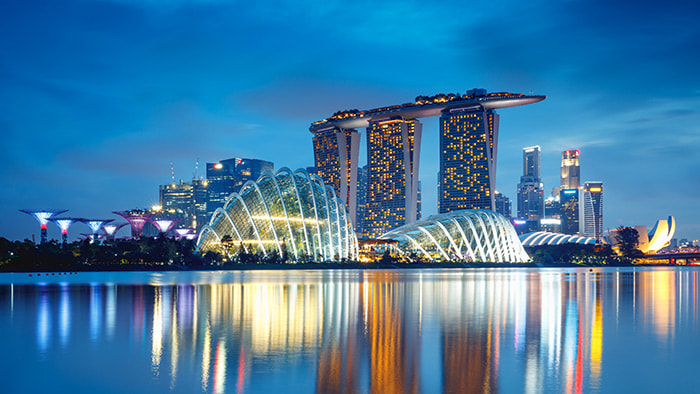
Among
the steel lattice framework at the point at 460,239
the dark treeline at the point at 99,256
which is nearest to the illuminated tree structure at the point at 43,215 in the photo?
the dark treeline at the point at 99,256

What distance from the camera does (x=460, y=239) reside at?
14700 centimetres

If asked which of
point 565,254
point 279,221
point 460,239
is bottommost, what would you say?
point 565,254

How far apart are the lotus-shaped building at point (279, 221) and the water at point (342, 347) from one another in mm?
78286

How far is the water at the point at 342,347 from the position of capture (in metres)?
15.2

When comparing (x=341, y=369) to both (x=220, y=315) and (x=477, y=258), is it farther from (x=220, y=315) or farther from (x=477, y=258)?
(x=477, y=258)

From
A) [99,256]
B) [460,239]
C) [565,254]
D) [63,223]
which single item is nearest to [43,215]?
[63,223]

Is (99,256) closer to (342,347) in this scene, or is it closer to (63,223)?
(63,223)

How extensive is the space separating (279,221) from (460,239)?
48.2 m

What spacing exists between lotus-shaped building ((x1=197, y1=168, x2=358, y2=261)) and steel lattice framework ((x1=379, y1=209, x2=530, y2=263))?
31248 millimetres

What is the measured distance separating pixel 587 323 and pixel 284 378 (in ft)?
56.0

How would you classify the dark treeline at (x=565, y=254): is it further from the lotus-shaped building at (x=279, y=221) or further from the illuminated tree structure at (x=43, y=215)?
the illuminated tree structure at (x=43, y=215)

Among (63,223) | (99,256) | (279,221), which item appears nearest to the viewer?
(99,256)

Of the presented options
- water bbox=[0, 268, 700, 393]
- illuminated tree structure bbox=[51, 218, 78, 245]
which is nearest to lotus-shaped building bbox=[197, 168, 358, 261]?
illuminated tree structure bbox=[51, 218, 78, 245]

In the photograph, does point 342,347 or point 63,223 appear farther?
point 63,223
